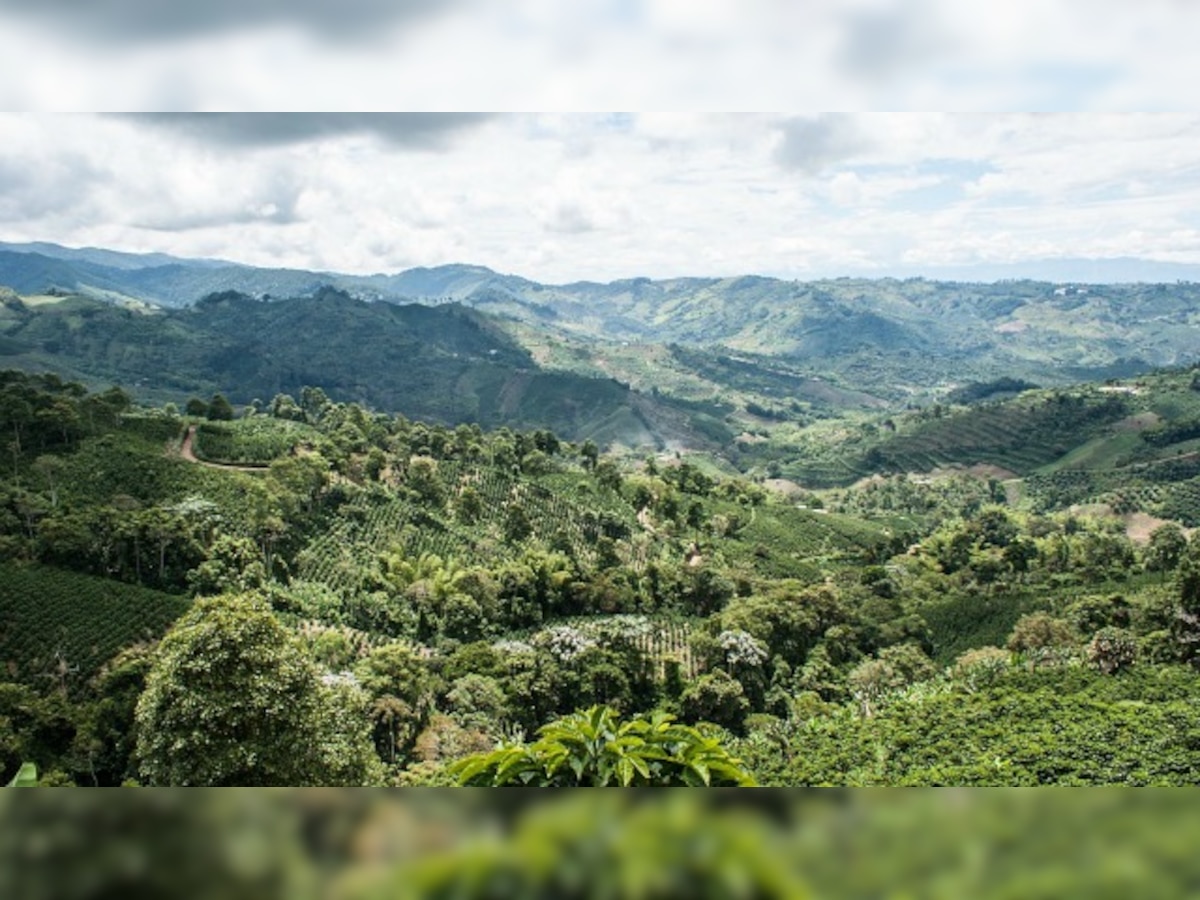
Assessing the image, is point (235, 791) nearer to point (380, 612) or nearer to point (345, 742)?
point (345, 742)

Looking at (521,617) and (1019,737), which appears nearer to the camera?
(1019,737)

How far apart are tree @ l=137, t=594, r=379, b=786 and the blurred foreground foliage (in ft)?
17.4

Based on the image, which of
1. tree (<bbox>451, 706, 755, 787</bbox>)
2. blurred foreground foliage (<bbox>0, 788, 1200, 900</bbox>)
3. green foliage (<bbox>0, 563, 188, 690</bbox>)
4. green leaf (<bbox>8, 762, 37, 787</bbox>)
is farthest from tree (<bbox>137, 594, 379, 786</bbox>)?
green foliage (<bbox>0, 563, 188, 690</bbox>)

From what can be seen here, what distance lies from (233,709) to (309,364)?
5455 inches

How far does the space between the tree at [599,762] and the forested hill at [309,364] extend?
112 metres

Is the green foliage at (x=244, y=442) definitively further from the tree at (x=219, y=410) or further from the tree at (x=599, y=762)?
the tree at (x=599, y=762)

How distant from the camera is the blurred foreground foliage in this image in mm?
792

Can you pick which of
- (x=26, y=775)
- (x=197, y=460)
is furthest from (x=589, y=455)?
(x=26, y=775)

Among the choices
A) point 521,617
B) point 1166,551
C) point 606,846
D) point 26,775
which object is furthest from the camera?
point 1166,551

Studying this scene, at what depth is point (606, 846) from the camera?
31.6 inches

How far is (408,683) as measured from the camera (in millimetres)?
15023

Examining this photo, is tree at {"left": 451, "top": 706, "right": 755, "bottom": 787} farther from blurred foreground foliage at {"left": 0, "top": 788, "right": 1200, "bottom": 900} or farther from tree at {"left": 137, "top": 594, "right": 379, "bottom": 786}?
tree at {"left": 137, "top": 594, "right": 379, "bottom": 786}

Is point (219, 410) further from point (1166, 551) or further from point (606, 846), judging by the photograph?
point (606, 846)

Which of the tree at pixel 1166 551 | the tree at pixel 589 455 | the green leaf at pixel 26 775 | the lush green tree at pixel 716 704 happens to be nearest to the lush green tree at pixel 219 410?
the tree at pixel 589 455
